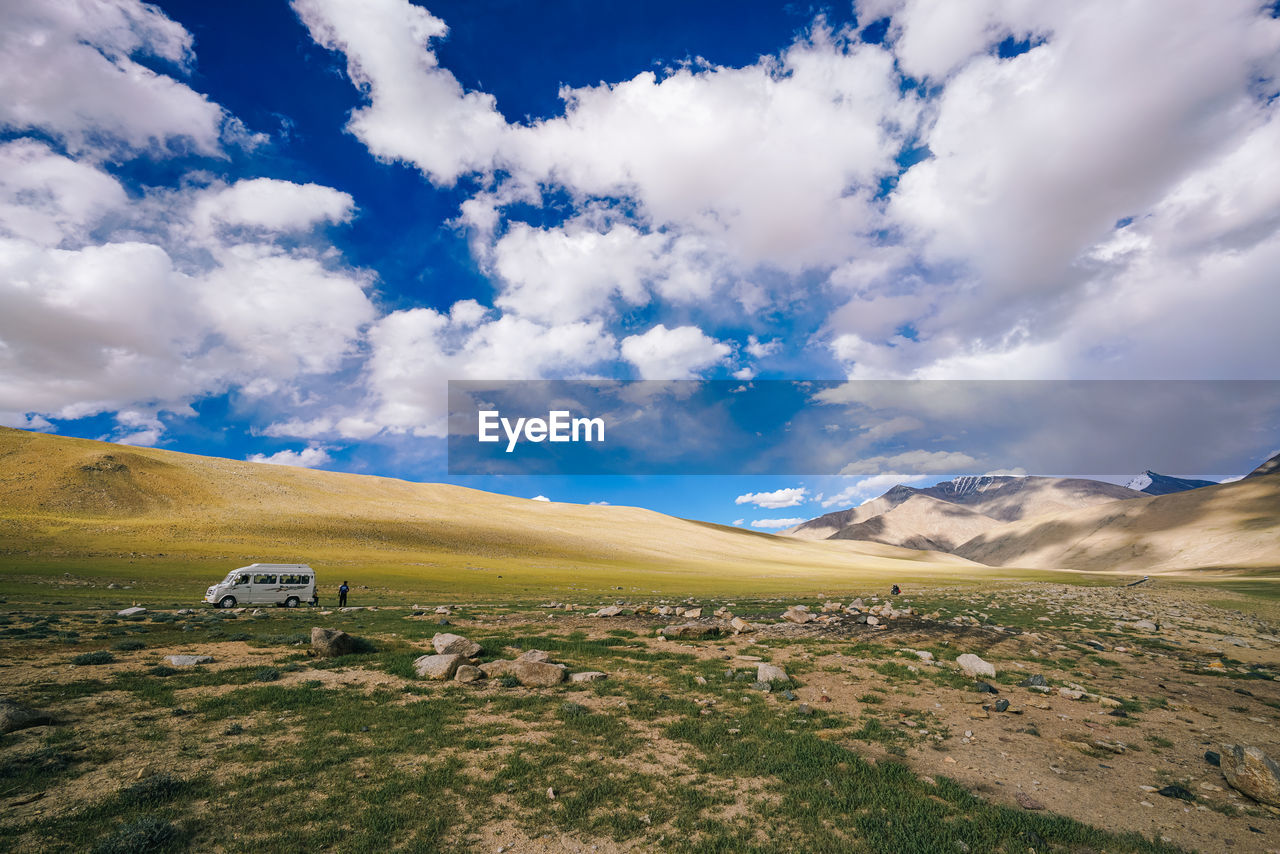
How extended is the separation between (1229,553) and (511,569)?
881ft

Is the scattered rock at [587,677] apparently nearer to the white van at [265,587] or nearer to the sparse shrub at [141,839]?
the sparse shrub at [141,839]

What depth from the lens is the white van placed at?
118 feet

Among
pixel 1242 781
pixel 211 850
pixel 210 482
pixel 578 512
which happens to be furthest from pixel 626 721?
pixel 578 512

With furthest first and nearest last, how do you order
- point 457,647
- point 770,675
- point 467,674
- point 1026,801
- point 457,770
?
point 457,647
point 770,675
point 467,674
point 457,770
point 1026,801

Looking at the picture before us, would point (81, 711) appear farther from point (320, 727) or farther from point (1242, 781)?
point (1242, 781)

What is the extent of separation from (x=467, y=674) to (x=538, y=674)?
7.33 feet

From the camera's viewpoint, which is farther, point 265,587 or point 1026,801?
point 265,587

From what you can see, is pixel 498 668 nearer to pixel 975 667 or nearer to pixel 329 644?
pixel 329 644

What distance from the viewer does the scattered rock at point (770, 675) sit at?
16727 mm

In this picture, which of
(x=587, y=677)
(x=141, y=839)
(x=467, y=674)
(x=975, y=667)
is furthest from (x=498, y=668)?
(x=975, y=667)

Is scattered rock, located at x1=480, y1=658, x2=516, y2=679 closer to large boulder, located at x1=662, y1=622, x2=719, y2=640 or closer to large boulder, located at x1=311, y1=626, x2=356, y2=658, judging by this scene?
large boulder, located at x1=311, y1=626, x2=356, y2=658

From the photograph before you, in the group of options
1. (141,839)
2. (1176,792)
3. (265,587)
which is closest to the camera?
(141,839)

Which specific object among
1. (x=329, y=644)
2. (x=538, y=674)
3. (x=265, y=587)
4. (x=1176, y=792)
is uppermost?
(x=329, y=644)

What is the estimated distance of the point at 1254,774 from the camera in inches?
379
